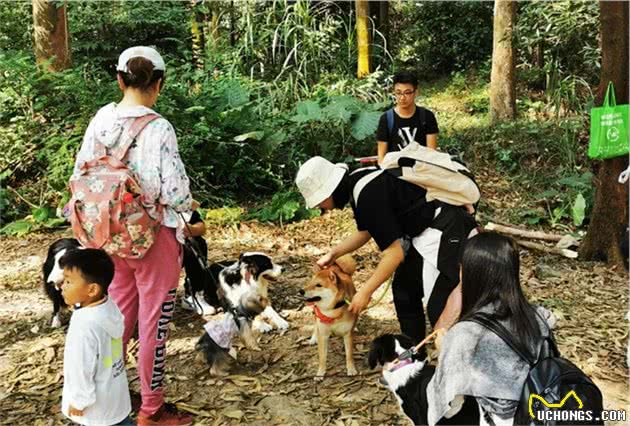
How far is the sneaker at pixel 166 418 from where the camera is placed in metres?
3.11

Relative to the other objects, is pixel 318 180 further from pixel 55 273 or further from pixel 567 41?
pixel 567 41

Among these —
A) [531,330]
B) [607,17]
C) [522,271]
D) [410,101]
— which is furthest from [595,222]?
[531,330]

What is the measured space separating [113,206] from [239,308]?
63.3 inches

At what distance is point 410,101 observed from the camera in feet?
15.8

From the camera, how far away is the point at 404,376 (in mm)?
2764

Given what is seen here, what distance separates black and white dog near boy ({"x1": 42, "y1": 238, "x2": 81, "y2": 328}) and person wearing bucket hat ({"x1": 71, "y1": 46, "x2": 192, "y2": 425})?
4.21 ft

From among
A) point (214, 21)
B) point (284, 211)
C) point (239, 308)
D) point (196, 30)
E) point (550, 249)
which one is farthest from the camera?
point (196, 30)

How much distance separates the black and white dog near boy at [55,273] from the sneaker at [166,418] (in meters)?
1.38

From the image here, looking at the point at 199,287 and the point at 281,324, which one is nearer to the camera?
the point at 281,324

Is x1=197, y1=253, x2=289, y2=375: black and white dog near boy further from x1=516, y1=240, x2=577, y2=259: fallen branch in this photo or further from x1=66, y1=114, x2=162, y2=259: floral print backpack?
x1=516, y1=240, x2=577, y2=259: fallen branch

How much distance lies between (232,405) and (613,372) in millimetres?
2563

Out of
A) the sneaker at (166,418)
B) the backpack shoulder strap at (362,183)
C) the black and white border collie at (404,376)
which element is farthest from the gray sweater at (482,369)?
the sneaker at (166,418)

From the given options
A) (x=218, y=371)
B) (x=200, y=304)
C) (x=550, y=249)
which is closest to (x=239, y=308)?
(x=218, y=371)

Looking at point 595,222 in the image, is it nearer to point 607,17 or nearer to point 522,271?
point 522,271
